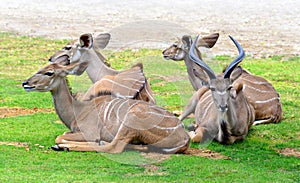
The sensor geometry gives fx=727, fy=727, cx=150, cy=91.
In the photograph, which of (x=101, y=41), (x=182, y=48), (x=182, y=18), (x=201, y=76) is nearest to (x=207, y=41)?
(x=182, y=48)

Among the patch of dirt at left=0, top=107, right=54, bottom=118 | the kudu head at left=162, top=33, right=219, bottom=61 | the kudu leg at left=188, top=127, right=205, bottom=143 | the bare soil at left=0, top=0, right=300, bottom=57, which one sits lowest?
the bare soil at left=0, top=0, right=300, bottom=57

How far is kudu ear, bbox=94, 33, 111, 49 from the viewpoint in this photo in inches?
341

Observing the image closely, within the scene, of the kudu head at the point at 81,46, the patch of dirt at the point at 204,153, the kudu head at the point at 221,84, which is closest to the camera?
→ the patch of dirt at the point at 204,153

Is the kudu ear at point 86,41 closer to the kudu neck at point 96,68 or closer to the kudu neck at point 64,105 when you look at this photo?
the kudu neck at point 96,68

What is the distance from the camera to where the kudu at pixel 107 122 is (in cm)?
680

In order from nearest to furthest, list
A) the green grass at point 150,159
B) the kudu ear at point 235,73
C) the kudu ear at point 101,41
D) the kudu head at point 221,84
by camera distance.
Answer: the green grass at point 150,159
the kudu head at point 221,84
the kudu ear at point 235,73
the kudu ear at point 101,41

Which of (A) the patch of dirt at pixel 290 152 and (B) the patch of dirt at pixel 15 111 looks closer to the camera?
(A) the patch of dirt at pixel 290 152

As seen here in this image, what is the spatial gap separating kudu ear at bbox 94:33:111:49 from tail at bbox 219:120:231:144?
6.69 feet

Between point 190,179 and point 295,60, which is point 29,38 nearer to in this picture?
point 295,60

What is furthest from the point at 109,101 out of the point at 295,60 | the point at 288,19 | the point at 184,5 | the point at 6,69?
the point at 184,5

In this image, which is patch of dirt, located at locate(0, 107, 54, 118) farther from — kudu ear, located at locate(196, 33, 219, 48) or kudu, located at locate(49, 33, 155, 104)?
kudu ear, located at locate(196, 33, 219, 48)

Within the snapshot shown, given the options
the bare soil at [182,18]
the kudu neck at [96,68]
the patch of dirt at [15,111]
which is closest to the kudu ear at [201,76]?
the kudu neck at [96,68]

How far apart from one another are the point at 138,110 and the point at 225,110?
845 millimetres

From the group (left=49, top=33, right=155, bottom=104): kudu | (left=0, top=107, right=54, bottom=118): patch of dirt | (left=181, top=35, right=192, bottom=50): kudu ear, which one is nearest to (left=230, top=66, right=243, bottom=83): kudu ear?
(left=49, top=33, right=155, bottom=104): kudu
